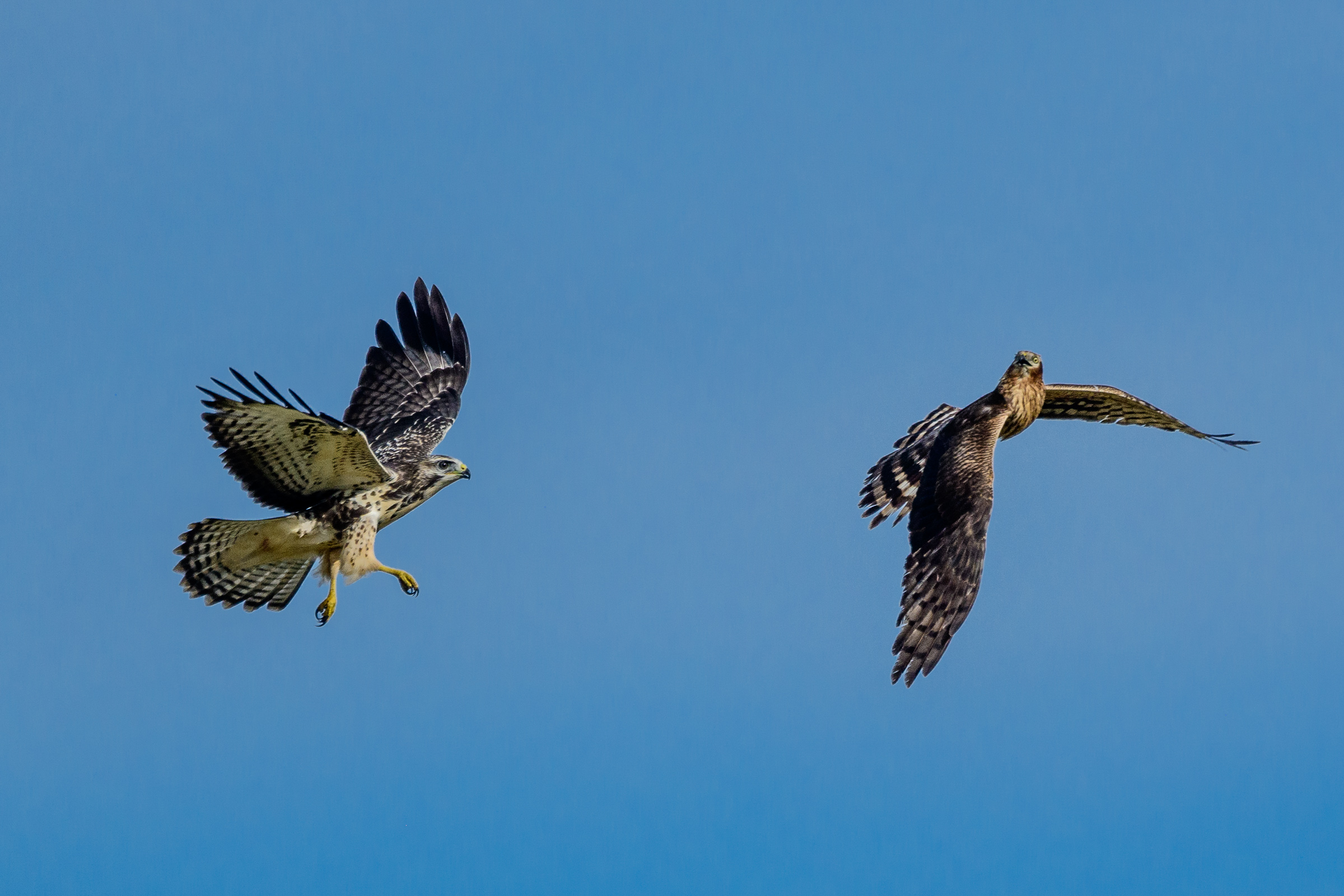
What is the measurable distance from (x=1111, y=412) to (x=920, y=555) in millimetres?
3911

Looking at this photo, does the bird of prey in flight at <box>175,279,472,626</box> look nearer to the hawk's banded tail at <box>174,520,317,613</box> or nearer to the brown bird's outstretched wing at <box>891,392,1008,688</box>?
the hawk's banded tail at <box>174,520,317,613</box>

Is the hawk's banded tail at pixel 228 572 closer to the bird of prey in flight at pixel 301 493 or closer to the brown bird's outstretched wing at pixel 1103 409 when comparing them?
the bird of prey in flight at pixel 301 493

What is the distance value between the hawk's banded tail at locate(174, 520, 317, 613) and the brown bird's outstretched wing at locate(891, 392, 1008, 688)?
205 inches

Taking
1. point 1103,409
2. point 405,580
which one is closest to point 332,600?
point 405,580

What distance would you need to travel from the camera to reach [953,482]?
12922mm

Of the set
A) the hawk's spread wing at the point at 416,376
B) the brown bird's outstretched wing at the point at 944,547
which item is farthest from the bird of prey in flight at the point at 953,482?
the hawk's spread wing at the point at 416,376

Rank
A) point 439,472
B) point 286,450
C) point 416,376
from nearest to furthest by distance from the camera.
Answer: point 286,450, point 439,472, point 416,376

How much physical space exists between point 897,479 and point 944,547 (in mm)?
2155

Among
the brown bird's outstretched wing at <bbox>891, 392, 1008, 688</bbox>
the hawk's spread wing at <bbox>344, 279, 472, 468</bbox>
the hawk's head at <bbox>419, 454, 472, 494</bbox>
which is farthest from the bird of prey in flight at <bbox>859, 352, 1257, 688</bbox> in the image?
the hawk's spread wing at <bbox>344, 279, 472, 468</bbox>

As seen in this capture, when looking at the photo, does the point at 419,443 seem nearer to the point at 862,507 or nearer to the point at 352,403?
the point at 352,403

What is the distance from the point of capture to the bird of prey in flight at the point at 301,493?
43.4ft

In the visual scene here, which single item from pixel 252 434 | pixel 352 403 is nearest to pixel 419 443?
pixel 352 403

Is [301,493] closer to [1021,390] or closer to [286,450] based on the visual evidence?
[286,450]

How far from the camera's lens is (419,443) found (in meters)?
15.8
